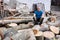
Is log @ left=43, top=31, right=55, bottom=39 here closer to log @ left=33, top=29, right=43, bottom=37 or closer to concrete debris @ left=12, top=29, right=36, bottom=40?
log @ left=33, top=29, right=43, bottom=37

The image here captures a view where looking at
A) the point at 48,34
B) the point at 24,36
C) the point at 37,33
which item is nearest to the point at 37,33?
the point at 37,33

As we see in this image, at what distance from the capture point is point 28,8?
36.9 feet

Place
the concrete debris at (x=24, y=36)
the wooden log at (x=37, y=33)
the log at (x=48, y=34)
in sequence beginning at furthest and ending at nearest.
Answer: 1. the wooden log at (x=37, y=33)
2. the log at (x=48, y=34)
3. the concrete debris at (x=24, y=36)

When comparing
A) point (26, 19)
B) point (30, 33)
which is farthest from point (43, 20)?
point (30, 33)

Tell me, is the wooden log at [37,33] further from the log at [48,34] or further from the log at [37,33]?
the log at [48,34]

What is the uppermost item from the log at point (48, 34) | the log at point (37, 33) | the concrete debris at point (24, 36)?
the concrete debris at point (24, 36)

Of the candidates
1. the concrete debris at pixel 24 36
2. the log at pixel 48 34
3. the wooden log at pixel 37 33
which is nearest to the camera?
the concrete debris at pixel 24 36

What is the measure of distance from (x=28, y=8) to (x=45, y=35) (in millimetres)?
5012

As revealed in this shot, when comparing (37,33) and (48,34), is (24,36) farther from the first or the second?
(48,34)

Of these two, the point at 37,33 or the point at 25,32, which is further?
the point at 37,33

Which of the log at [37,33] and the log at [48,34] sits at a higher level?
the log at [37,33]

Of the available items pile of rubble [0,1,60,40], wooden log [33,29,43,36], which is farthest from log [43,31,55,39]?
wooden log [33,29,43,36]

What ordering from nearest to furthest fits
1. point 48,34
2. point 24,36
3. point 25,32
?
point 24,36 → point 25,32 → point 48,34

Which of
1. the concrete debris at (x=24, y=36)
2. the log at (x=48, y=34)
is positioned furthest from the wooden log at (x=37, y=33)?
the concrete debris at (x=24, y=36)
